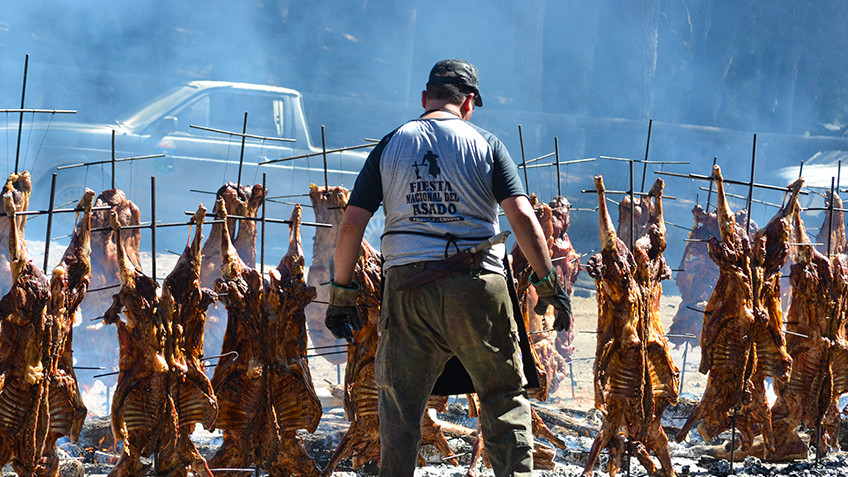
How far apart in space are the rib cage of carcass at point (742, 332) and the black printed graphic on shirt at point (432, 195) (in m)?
2.37

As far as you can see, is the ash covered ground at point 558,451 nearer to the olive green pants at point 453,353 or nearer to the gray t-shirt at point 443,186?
the olive green pants at point 453,353

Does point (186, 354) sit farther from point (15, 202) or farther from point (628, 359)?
point (628, 359)

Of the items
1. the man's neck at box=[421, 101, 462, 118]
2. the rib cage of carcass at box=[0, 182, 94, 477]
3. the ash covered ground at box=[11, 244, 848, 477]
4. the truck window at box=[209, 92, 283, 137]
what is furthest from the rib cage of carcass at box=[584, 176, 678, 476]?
the truck window at box=[209, 92, 283, 137]

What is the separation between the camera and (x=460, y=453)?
6.03 m

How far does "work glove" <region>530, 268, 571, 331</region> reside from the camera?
3895mm

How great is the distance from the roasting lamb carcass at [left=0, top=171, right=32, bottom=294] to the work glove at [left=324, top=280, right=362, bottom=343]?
1752mm

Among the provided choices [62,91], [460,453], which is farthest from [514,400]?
[62,91]

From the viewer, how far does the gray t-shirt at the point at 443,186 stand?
384 cm

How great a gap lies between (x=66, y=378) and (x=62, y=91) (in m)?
14.6

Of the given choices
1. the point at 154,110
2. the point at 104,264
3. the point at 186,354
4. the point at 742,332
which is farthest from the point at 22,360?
the point at 154,110

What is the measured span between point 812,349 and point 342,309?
12.3 ft

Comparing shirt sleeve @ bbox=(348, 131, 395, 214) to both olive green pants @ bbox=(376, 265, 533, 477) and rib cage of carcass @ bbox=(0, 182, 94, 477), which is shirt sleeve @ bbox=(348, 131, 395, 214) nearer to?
olive green pants @ bbox=(376, 265, 533, 477)

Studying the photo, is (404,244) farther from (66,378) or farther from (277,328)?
(66,378)

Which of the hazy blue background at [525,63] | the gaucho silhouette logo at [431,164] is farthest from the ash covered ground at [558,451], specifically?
the hazy blue background at [525,63]
